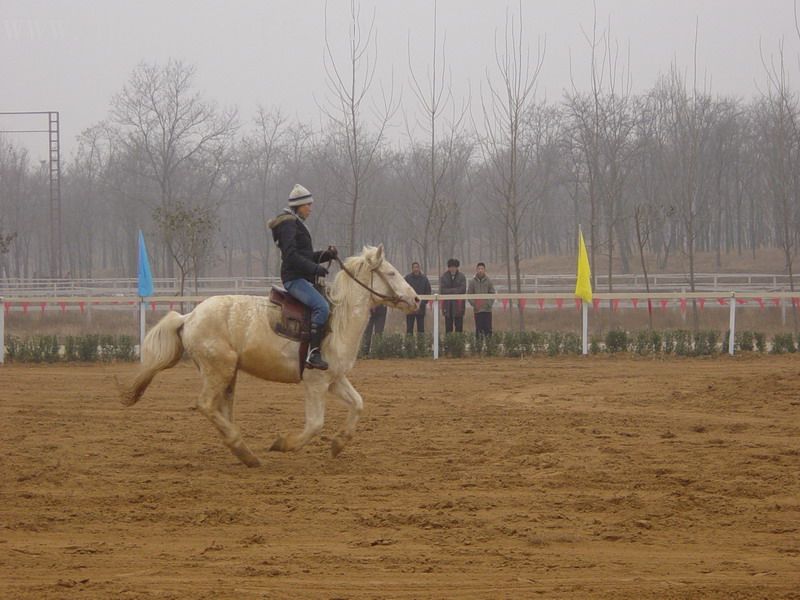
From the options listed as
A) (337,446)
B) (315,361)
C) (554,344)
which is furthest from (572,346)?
(315,361)

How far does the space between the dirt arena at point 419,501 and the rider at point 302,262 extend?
1.26 metres

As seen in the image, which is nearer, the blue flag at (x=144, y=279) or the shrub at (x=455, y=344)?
the shrub at (x=455, y=344)

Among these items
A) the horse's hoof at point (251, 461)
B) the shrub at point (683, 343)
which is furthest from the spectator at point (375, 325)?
the horse's hoof at point (251, 461)

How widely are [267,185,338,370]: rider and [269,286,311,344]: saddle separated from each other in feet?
0.22

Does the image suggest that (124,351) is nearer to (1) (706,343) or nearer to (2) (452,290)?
(2) (452,290)

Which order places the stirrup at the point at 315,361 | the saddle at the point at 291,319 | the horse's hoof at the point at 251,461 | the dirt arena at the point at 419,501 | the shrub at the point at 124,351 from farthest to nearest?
the shrub at the point at 124,351
the saddle at the point at 291,319
the stirrup at the point at 315,361
the horse's hoof at the point at 251,461
the dirt arena at the point at 419,501

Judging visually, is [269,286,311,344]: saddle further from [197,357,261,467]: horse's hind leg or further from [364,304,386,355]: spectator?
[364,304,386,355]: spectator

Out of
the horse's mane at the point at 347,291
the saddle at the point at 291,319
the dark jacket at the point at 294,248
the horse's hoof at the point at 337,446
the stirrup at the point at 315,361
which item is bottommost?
the horse's hoof at the point at 337,446

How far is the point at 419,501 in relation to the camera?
25.6ft

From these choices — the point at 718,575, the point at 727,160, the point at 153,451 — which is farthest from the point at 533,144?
the point at 718,575

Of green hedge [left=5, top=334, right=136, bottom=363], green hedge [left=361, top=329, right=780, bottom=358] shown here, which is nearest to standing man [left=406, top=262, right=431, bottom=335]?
green hedge [left=361, top=329, right=780, bottom=358]

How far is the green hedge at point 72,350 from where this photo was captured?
68.2 feet

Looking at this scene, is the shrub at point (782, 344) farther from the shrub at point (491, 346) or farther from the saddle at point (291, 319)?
the saddle at point (291, 319)

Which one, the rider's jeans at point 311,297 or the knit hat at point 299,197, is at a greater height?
the knit hat at point 299,197
